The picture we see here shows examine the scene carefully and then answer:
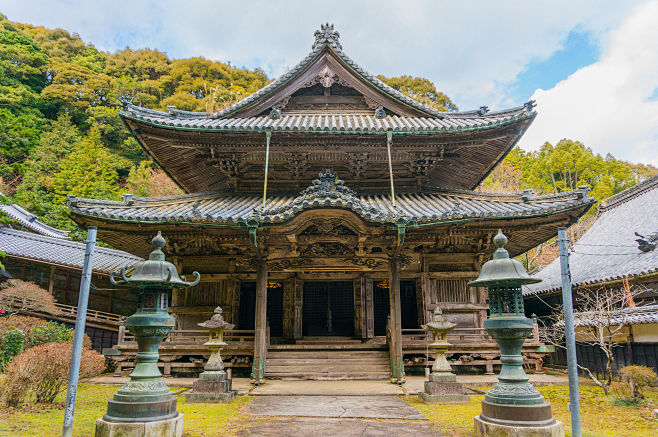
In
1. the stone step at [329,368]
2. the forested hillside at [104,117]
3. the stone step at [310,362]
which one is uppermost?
the forested hillside at [104,117]

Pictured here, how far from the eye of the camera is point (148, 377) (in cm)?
549

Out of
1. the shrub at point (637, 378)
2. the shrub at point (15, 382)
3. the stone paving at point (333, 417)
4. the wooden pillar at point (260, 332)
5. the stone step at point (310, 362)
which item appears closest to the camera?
the stone paving at point (333, 417)

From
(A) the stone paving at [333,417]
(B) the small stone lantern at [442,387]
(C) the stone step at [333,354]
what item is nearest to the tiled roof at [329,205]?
(B) the small stone lantern at [442,387]

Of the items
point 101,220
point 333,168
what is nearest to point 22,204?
point 101,220

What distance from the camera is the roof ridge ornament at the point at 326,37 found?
Answer: 42.8ft

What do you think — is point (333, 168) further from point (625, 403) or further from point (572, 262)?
point (572, 262)

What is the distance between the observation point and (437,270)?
39.2ft

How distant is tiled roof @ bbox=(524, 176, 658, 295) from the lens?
551 inches

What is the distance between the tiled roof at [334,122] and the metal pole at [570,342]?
609cm

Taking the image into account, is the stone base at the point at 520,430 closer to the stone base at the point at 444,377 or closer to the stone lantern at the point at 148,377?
the stone base at the point at 444,377

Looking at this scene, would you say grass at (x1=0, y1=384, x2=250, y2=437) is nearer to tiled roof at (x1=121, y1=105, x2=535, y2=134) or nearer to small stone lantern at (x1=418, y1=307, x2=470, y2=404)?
small stone lantern at (x1=418, y1=307, x2=470, y2=404)

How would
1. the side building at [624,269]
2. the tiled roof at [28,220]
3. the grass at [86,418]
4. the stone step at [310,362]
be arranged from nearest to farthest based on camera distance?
the grass at [86,418] → the stone step at [310,362] → the side building at [624,269] → the tiled roof at [28,220]

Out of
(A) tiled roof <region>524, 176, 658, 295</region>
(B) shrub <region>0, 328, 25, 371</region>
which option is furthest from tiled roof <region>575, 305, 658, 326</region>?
(B) shrub <region>0, 328, 25, 371</region>

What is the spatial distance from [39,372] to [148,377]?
124 inches
